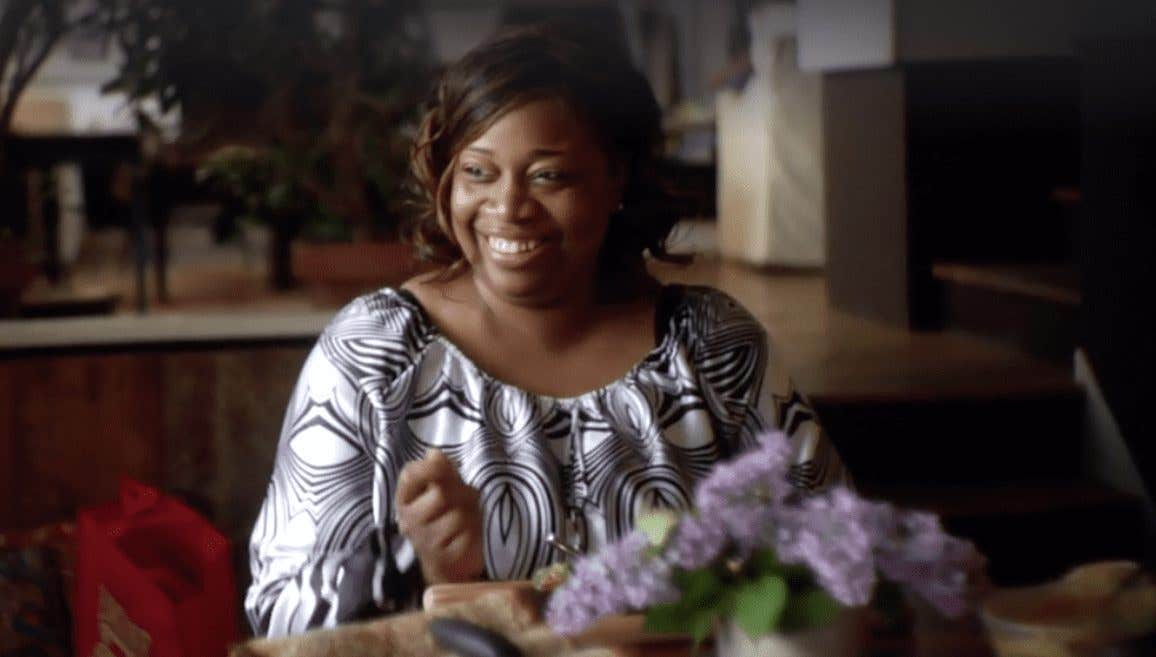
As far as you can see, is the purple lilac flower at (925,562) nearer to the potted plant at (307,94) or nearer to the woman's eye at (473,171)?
the woman's eye at (473,171)

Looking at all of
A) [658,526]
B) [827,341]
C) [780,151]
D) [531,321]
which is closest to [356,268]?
[827,341]

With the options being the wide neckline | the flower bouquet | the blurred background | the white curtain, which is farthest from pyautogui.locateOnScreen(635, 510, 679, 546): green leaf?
the white curtain

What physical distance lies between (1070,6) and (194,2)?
160cm

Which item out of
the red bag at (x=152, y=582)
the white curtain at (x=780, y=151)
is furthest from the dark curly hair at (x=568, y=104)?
the white curtain at (x=780, y=151)

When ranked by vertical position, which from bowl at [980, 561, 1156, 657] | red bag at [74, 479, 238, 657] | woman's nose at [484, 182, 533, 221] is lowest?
red bag at [74, 479, 238, 657]

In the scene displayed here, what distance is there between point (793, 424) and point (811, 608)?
1.83ft

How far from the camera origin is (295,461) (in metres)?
1.14

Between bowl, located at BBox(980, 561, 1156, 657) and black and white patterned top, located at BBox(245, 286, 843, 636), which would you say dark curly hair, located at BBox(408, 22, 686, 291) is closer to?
black and white patterned top, located at BBox(245, 286, 843, 636)

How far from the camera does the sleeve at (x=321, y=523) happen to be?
1027 mm

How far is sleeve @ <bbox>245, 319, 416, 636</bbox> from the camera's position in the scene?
1.03 metres

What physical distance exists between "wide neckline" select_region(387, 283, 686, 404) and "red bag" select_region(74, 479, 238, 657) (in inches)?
9.2

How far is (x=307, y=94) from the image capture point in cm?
274

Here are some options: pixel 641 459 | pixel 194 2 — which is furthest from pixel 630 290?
pixel 194 2

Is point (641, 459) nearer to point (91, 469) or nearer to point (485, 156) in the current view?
point (485, 156)
